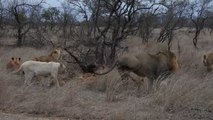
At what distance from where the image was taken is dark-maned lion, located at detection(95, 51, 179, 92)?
11305 mm

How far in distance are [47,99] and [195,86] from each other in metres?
3.57

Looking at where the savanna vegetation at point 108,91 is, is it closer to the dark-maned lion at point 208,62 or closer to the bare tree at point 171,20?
the dark-maned lion at point 208,62

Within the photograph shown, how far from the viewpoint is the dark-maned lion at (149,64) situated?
11.3 meters

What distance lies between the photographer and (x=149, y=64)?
37.4 ft

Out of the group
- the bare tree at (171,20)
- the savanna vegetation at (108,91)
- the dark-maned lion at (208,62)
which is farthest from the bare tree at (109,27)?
the bare tree at (171,20)

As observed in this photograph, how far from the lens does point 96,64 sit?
15094 millimetres

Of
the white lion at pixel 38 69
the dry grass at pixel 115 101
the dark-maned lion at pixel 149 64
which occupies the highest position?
the dark-maned lion at pixel 149 64

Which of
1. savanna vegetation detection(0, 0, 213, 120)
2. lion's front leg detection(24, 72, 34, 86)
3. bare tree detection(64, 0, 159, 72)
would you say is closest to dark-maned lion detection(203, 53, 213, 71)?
savanna vegetation detection(0, 0, 213, 120)

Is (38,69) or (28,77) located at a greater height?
(38,69)

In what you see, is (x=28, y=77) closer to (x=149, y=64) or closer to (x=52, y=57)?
(x=52, y=57)

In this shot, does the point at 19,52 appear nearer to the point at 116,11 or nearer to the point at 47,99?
the point at 116,11

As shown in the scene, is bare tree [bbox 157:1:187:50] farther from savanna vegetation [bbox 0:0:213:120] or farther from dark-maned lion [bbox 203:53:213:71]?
dark-maned lion [bbox 203:53:213:71]

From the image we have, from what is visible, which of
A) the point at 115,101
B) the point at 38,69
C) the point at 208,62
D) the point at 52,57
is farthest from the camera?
the point at 208,62

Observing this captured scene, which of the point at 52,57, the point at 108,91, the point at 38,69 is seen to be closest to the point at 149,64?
the point at 108,91
